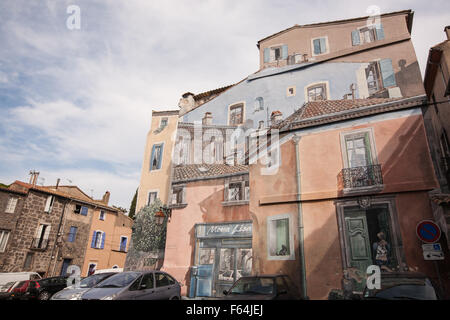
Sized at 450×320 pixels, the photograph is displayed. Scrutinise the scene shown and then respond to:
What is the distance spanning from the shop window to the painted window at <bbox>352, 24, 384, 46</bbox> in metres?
9.00

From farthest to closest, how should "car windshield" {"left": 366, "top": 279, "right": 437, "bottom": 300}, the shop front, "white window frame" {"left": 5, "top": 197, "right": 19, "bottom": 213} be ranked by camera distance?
1. "white window frame" {"left": 5, "top": 197, "right": 19, "bottom": 213}
2. the shop front
3. "car windshield" {"left": 366, "top": 279, "right": 437, "bottom": 300}

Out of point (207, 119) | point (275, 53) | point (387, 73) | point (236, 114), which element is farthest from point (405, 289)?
point (207, 119)

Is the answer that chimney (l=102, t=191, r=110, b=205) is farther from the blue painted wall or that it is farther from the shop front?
the shop front

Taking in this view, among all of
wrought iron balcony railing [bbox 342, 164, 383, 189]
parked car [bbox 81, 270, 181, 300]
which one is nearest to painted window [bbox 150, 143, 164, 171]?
parked car [bbox 81, 270, 181, 300]

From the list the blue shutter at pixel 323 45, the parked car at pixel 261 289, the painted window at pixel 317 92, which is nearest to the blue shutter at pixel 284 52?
the blue shutter at pixel 323 45

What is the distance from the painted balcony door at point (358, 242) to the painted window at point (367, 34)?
27.3ft

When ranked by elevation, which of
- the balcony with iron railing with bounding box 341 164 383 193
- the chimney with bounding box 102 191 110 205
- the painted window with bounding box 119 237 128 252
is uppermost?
the chimney with bounding box 102 191 110 205

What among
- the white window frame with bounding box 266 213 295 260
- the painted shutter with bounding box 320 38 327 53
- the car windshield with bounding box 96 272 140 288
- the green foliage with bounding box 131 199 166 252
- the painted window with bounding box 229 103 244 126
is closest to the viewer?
the car windshield with bounding box 96 272 140 288

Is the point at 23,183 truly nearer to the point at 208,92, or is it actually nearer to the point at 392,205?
the point at 208,92

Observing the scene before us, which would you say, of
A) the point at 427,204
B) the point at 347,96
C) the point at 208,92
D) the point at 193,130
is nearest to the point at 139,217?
the point at 193,130

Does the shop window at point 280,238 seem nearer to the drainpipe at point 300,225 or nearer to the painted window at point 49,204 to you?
the drainpipe at point 300,225

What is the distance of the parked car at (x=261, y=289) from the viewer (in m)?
6.79

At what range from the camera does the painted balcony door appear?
8.79 m

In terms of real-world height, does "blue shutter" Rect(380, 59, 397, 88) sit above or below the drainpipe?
above
